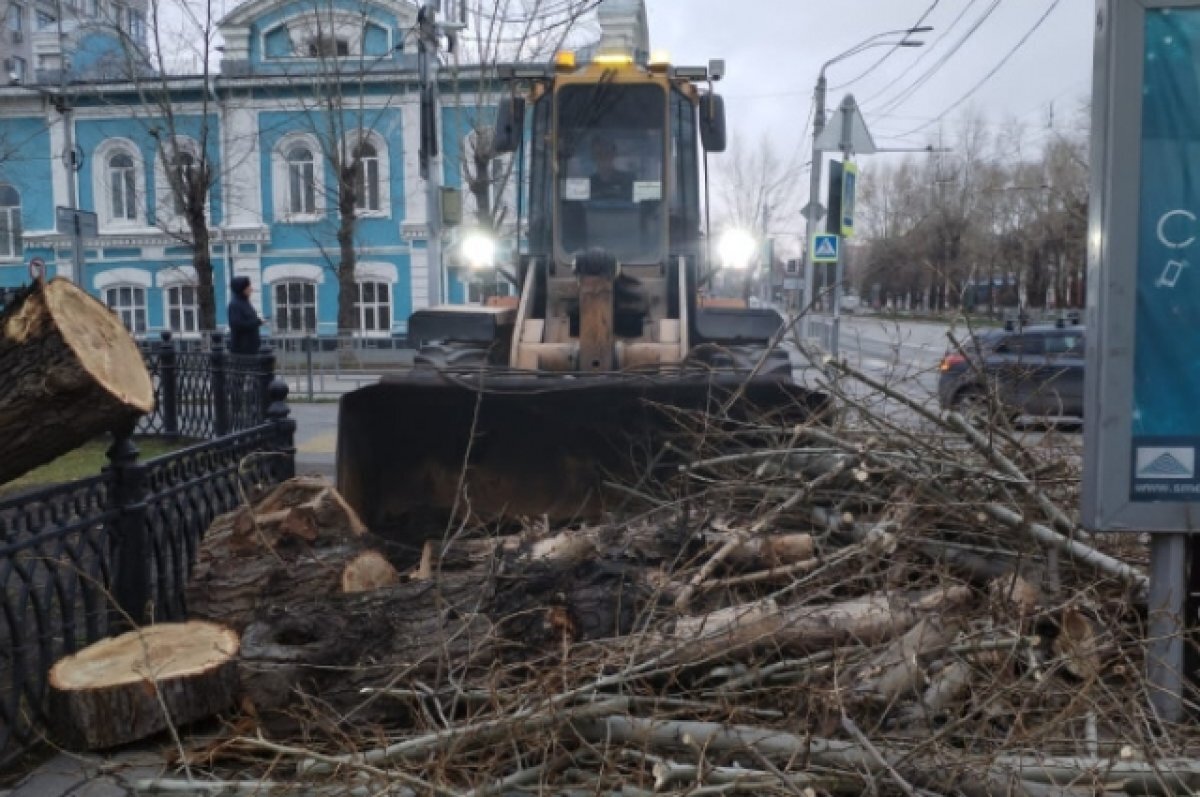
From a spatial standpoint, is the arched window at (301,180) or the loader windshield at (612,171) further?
the arched window at (301,180)

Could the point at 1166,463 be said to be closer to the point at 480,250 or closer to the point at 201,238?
the point at 480,250

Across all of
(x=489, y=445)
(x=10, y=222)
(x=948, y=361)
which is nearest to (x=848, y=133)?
(x=948, y=361)

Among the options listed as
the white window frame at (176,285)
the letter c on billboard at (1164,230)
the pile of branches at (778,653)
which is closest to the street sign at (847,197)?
the pile of branches at (778,653)

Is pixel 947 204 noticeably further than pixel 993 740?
Yes

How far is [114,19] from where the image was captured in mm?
21266

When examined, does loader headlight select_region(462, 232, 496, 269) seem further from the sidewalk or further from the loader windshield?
the sidewalk

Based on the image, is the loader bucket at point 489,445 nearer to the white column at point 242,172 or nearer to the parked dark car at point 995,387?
the parked dark car at point 995,387

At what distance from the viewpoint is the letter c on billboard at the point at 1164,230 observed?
342cm

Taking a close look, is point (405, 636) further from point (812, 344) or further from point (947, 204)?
point (947, 204)

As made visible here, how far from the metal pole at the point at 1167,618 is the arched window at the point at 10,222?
112 ft

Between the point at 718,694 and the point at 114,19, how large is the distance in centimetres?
2196

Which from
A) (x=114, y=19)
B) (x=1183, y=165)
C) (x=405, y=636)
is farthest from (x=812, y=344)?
(x=114, y=19)

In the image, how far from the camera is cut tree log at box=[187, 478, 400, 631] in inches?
182

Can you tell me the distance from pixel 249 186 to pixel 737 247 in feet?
79.0
